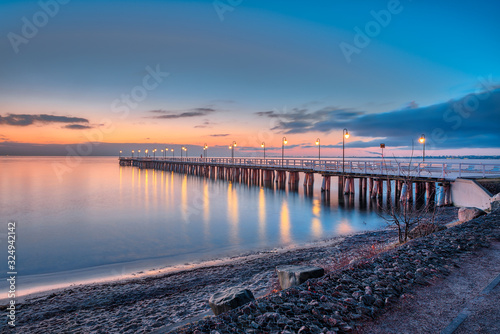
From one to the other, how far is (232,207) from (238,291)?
18.8 meters

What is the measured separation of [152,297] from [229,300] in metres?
3.33

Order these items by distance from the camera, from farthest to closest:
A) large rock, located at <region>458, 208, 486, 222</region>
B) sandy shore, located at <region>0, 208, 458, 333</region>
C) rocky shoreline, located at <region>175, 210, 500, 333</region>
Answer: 1. large rock, located at <region>458, 208, 486, 222</region>
2. sandy shore, located at <region>0, 208, 458, 333</region>
3. rocky shoreline, located at <region>175, 210, 500, 333</region>

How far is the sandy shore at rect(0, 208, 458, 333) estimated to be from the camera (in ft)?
19.9

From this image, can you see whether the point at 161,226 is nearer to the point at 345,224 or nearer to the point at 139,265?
the point at 139,265

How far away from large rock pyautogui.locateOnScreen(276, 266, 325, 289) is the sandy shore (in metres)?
0.96

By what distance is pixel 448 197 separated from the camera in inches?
728

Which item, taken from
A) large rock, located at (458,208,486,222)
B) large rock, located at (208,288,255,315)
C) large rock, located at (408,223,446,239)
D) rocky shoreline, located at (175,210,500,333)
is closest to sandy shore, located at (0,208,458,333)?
large rock, located at (208,288,255,315)

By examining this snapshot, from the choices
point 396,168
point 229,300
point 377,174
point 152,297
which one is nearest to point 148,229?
point 152,297

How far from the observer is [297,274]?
6.00 meters

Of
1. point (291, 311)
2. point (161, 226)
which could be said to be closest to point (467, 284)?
point (291, 311)

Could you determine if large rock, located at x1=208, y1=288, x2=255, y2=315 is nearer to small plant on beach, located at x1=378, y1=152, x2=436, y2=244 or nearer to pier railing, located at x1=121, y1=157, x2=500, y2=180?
small plant on beach, located at x1=378, y1=152, x2=436, y2=244

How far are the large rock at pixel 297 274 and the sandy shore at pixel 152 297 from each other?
96cm

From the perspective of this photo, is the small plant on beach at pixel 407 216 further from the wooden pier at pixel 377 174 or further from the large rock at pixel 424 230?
the wooden pier at pixel 377 174

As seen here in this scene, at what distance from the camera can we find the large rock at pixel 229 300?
4840 millimetres
